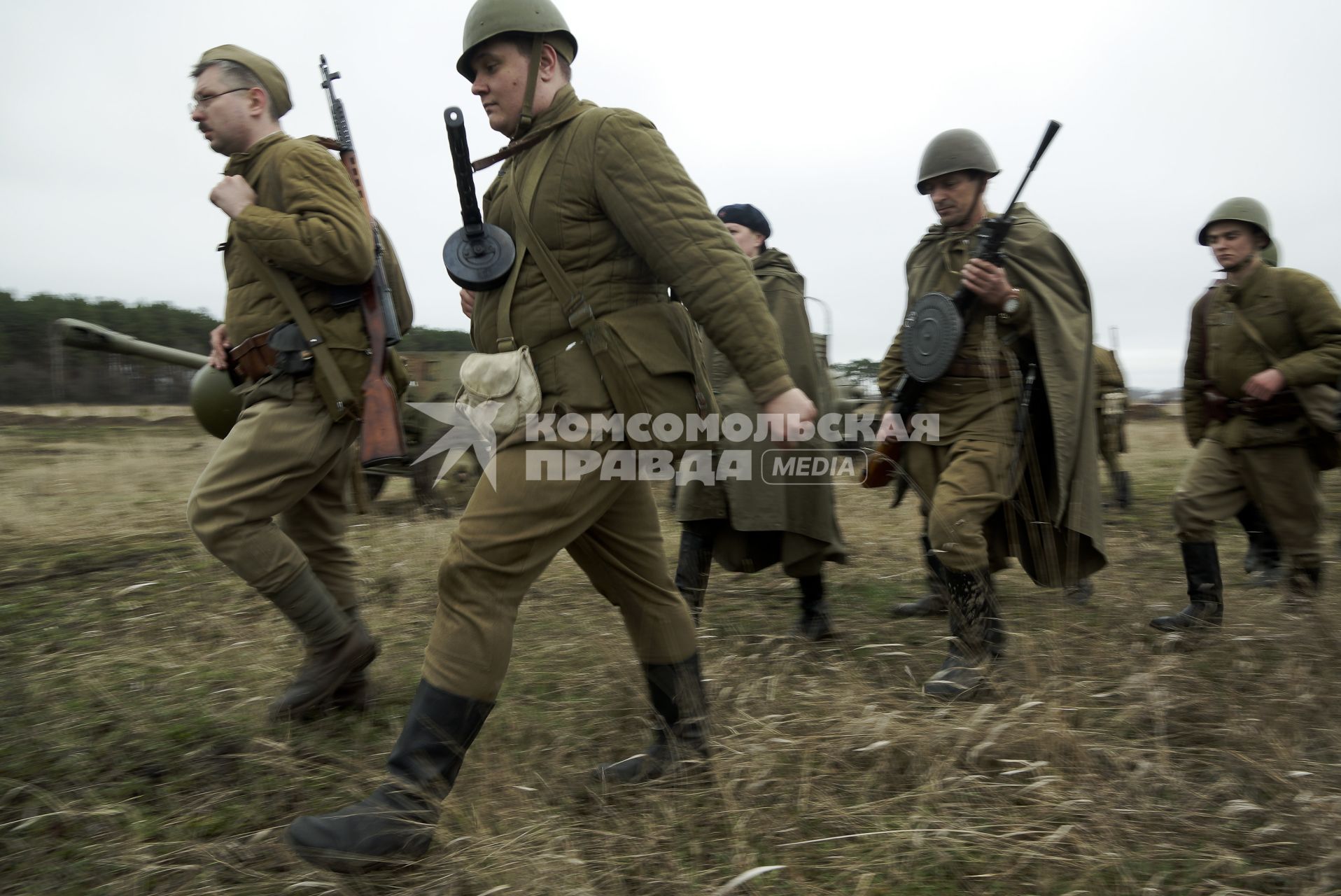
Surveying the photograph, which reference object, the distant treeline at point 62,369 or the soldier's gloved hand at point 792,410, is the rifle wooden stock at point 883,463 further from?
the distant treeline at point 62,369

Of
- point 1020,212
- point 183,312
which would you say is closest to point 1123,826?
point 1020,212

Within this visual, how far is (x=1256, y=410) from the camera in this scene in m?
4.65

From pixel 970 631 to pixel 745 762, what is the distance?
1218 mm

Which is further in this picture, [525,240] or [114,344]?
[114,344]

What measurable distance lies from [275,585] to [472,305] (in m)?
1.16

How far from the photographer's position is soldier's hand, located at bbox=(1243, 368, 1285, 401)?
14.6 ft

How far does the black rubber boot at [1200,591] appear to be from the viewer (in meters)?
4.40

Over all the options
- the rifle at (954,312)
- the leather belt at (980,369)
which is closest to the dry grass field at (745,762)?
the rifle at (954,312)

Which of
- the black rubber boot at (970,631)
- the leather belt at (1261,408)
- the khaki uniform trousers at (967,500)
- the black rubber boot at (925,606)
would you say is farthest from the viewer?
the black rubber boot at (925,606)

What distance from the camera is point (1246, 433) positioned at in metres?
4.69

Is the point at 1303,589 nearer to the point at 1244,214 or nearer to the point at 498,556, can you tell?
the point at 1244,214

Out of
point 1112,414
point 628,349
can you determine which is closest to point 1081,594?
point 1112,414

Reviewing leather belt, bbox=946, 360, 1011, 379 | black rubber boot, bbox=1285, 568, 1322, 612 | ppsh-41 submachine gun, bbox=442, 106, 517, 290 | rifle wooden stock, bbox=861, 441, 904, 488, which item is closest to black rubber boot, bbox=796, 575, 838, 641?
rifle wooden stock, bbox=861, 441, 904, 488

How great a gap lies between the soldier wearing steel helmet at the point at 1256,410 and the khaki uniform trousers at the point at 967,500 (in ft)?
4.50
